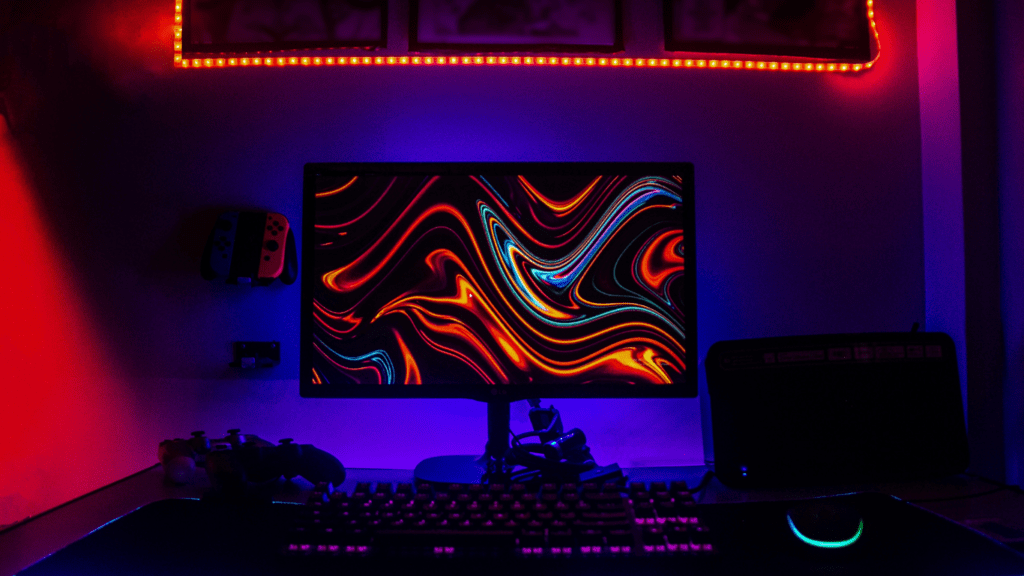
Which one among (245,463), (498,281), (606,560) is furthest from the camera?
(498,281)

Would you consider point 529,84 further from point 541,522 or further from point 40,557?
point 40,557

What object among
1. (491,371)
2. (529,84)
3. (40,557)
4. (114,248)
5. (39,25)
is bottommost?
(40,557)

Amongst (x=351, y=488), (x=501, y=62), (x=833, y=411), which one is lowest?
(x=351, y=488)

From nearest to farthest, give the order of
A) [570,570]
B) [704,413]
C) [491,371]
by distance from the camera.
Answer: [570,570]
[491,371]
[704,413]

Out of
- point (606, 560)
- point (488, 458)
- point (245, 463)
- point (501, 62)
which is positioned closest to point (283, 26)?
point (501, 62)

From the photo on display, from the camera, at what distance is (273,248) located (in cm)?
108

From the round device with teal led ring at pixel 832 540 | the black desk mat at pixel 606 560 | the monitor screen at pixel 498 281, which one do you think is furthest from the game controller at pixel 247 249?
the round device with teal led ring at pixel 832 540

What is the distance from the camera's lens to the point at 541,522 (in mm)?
649

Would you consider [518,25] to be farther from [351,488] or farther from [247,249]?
[351,488]

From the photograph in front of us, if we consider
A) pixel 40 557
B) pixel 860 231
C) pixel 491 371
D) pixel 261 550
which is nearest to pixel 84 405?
pixel 40 557

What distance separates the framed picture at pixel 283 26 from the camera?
1154 millimetres

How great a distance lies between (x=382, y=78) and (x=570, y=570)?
1.01m

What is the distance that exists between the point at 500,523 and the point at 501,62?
0.92 meters

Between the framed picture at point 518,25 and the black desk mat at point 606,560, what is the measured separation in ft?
3.10
